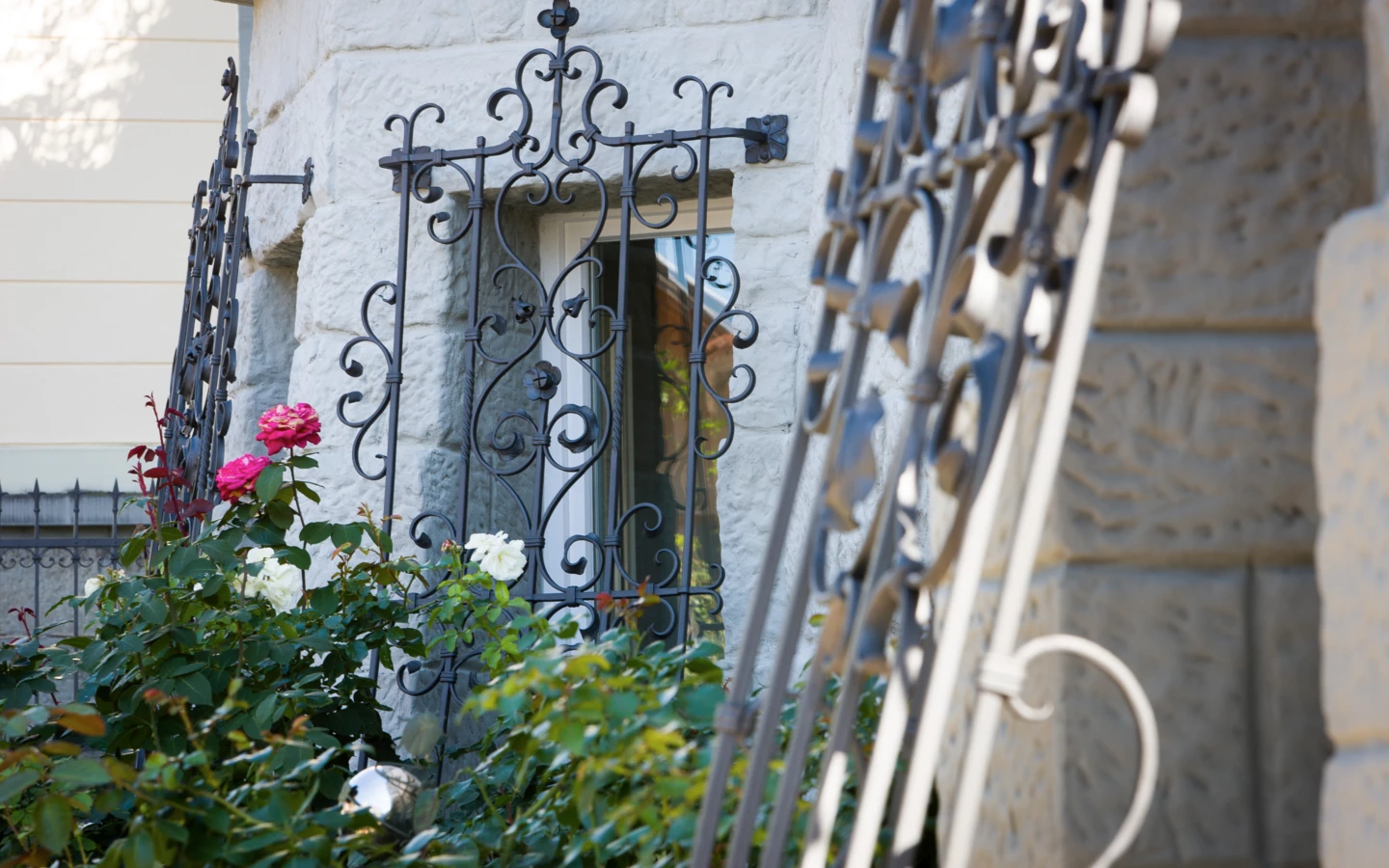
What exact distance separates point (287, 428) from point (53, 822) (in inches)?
47.5

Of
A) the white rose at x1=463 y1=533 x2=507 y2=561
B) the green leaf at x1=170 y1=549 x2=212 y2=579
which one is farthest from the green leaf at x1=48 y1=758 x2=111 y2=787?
the white rose at x1=463 y1=533 x2=507 y2=561

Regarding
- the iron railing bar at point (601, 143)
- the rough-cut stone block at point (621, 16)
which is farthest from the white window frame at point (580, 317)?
the rough-cut stone block at point (621, 16)

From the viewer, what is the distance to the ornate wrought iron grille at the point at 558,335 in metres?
2.92

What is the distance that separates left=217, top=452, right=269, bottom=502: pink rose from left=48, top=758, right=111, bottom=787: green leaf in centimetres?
107

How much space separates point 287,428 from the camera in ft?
8.61

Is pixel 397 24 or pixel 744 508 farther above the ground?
pixel 397 24

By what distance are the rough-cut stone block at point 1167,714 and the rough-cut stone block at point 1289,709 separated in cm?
1

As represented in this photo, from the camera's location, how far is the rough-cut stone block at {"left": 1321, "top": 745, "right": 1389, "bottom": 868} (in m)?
0.97

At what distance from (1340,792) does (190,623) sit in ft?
6.50

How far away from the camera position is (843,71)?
240 centimetres

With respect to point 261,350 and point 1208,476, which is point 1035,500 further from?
point 261,350

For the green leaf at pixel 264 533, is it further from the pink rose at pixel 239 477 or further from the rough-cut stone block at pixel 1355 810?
the rough-cut stone block at pixel 1355 810

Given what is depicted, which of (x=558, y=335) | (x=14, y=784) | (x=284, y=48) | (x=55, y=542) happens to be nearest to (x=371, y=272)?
(x=558, y=335)

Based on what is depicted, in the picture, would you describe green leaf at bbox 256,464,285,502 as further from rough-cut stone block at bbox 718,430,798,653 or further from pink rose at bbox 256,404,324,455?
rough-cut stone block at bbox 718,430,798,653
